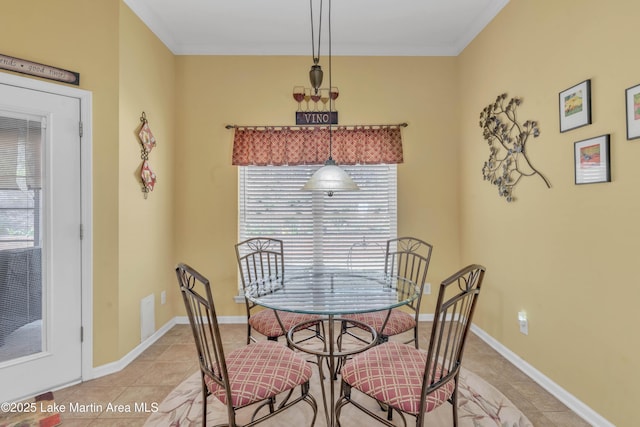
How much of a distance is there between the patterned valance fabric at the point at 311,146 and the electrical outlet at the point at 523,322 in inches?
71.0

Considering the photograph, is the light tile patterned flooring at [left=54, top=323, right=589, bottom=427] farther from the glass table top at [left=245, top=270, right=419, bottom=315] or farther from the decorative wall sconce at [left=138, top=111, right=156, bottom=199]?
the decorative wall sconce at [left=138, top=111, right=156, bottom=199]

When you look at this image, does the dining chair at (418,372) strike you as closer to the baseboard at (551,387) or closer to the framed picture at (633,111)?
the baseboard at (551,387)

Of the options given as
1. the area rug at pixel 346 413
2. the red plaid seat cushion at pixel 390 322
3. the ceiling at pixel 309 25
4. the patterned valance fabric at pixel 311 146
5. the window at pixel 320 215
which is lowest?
the area rug at pixel 346 413

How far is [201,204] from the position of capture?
3412 mm

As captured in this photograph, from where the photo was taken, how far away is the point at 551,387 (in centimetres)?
213

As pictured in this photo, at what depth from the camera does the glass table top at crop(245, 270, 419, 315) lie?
5.61 feet

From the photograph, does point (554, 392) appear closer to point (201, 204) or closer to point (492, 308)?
point (492, 308)

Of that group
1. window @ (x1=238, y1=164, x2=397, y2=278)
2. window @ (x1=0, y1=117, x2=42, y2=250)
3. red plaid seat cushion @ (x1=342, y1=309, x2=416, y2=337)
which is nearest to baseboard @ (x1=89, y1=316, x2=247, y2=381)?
window @ (x1=238, y1=164, x2=397, y2=278)

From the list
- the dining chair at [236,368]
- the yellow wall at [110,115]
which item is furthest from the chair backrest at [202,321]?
the yellow wall at [110,115]

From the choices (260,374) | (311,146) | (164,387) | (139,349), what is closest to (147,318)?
(139,349)

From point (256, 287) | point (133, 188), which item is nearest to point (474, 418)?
point (256, 287)

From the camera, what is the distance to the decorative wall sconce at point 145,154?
108 inches

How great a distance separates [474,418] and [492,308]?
48.8 inches

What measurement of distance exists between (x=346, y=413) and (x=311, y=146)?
8.07ft
